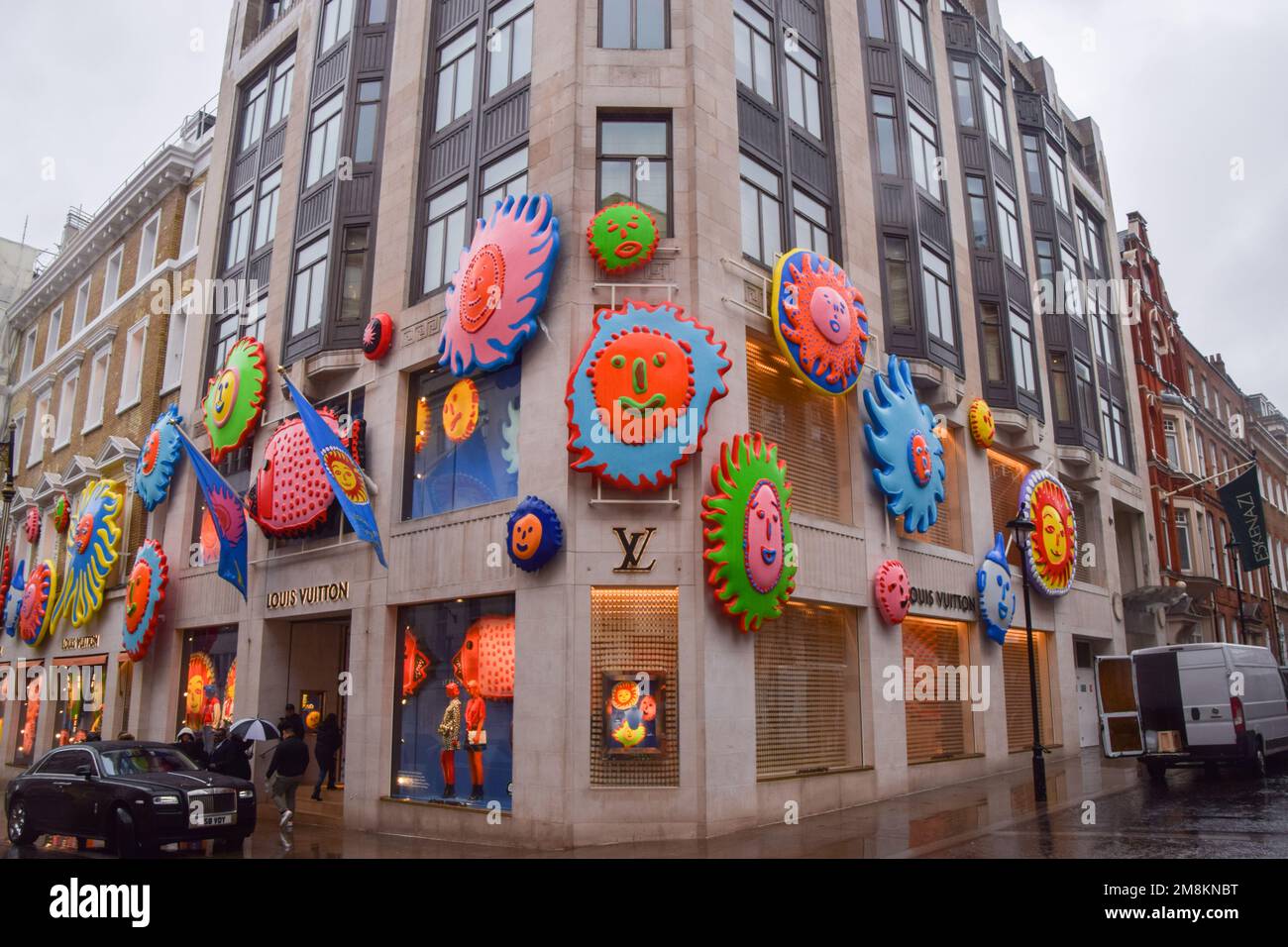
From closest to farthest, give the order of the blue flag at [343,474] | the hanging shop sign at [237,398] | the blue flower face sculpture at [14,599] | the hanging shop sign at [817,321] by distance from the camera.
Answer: the blue flag at [343,474] < the hanging shop sign at [817,321] < the hanging shop sign at [237,398] < the blue flower face sculpture at [14,599]

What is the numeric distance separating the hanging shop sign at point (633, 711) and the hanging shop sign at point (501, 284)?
6.01 meters

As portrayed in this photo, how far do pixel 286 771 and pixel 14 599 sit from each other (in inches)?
979

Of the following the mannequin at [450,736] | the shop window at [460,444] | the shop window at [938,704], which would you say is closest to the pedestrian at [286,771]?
the mannequin at [450,736]

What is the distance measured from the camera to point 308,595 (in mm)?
20656

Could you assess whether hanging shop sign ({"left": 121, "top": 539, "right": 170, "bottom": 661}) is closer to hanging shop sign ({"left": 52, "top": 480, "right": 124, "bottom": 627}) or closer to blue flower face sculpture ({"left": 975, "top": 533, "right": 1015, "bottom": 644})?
hanging shop sign ({"left": 52, "top": 480, "right": 124, "bottom": 627})

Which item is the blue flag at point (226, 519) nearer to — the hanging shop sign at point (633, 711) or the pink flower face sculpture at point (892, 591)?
the hanging shop sign at point (633, 711)

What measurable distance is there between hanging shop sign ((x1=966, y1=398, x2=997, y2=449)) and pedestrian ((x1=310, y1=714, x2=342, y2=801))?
685 inches

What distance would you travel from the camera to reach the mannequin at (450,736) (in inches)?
662

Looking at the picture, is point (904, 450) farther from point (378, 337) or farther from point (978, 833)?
point (378, 337)

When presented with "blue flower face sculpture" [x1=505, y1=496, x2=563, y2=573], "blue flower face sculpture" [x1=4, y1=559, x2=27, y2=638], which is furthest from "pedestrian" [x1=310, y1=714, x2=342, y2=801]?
"blue flower face sculpture" [x1=4, y1=559, x2=27, y2=638]

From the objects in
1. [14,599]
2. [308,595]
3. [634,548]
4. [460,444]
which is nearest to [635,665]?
[634,548]

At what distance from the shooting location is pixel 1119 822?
1465 centimetres

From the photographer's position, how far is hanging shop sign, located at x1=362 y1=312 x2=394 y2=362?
19812mm

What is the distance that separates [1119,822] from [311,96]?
24731 millimetres
